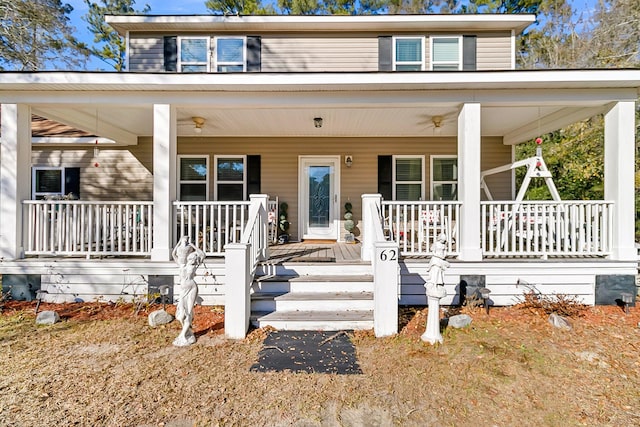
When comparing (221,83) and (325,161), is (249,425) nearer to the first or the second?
(221,83)

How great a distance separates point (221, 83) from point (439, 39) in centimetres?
557

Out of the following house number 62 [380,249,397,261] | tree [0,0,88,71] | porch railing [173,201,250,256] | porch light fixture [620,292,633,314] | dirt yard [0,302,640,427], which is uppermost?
tree [0,0,88,71]

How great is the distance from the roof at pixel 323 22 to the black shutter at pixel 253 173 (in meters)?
3.07

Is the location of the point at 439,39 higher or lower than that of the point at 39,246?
higher

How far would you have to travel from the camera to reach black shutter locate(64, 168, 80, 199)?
7.97 meters

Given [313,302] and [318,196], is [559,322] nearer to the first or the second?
[313,302]

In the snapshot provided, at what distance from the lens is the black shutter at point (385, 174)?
7.82 metres

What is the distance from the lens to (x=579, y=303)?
4.82 m

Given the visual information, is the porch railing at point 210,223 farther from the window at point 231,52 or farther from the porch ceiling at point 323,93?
the window at point 231,52

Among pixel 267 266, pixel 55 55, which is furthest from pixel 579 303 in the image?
pixel 55 55

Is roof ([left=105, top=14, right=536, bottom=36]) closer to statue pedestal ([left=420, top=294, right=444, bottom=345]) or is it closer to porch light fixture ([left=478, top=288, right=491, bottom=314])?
porch light fixture ([left=478, top=288, right=491, bottom=314])

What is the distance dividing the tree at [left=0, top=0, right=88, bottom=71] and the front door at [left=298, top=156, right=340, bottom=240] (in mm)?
13403

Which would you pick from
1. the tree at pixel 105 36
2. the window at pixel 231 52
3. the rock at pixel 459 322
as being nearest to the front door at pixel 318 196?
the window at pixel 231 52

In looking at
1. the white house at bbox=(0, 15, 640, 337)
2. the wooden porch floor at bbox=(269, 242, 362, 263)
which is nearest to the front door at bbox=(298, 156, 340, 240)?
the white house at bbox=(0, 15, 640, 337)
